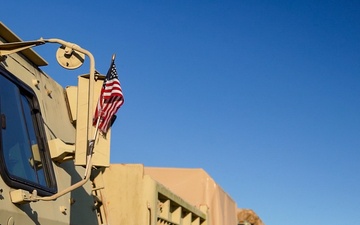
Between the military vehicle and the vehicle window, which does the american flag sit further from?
the vehicle window

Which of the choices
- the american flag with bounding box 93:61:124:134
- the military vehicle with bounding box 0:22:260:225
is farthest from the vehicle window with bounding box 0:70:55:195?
the american flag with bounding box 93:61:124:134

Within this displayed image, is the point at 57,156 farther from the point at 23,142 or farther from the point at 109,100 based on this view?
the point at 109,100

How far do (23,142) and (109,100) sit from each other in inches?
23.7

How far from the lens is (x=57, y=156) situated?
163 inches

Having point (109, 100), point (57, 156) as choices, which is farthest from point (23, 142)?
point (109, 100)

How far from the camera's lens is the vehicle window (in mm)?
3520

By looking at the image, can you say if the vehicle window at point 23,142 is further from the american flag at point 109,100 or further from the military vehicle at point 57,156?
the american flag at point 109,100

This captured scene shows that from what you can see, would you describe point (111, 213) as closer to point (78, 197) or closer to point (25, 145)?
point (78, 197)

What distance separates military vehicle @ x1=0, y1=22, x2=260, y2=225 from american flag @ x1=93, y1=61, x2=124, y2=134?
0.09m

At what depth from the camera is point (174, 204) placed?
6410 millimetres

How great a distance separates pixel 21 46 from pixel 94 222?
1.59 meters

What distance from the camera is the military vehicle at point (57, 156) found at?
11.5 ft

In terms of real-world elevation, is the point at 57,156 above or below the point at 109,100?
below

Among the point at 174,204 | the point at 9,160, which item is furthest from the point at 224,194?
the point at 9,160
